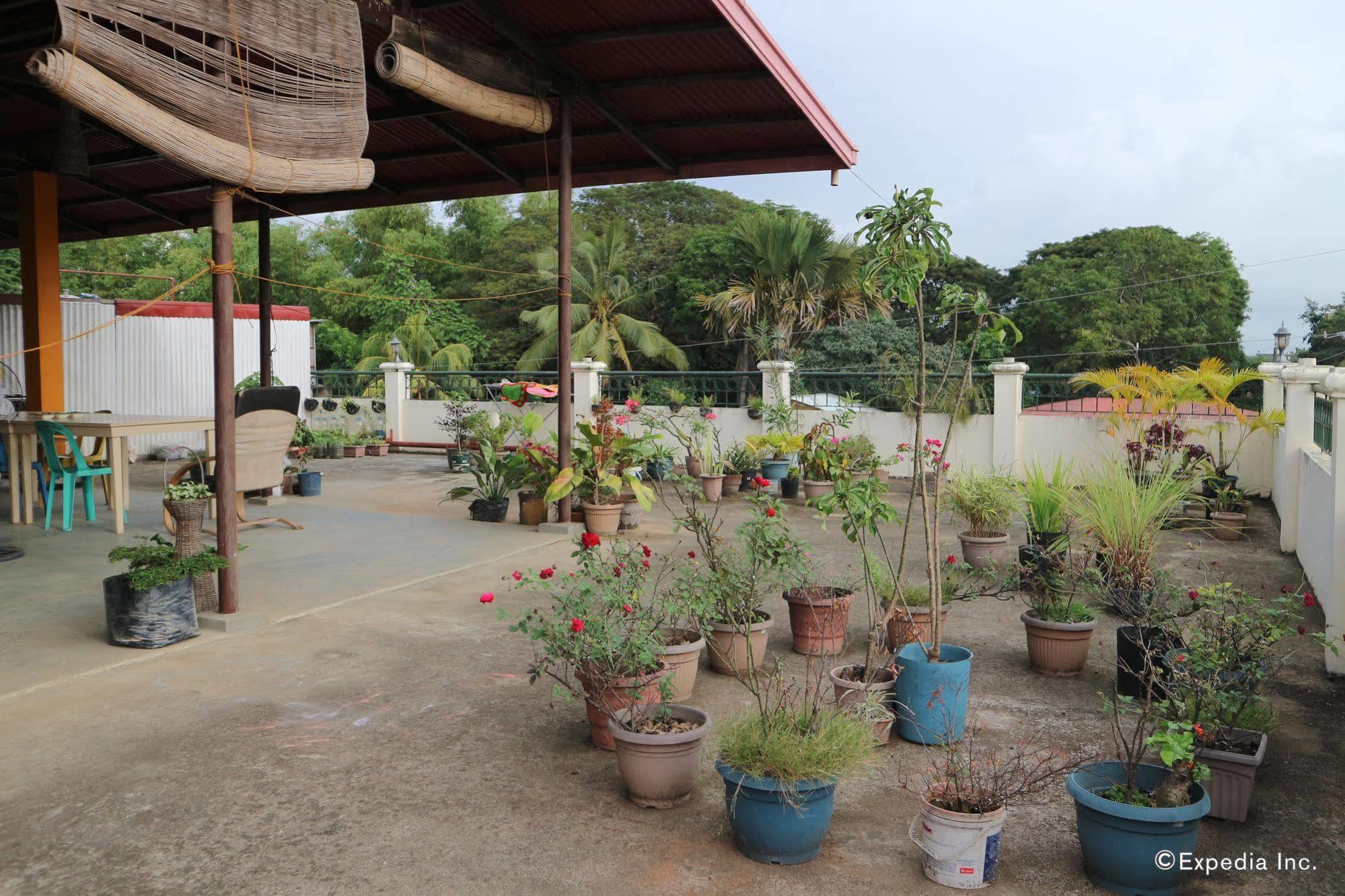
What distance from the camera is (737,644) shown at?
4.25 m

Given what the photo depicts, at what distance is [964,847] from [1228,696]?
120cm

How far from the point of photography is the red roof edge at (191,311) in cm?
1306

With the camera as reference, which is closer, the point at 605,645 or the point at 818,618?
the point at 605,645

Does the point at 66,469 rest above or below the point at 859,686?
above

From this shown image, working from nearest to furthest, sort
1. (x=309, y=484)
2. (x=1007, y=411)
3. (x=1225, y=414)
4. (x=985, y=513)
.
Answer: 1. (x=985, y=513)
2. (x=1225, y=414)
3. (x=309, y=484)
4. (x=1007, y=411)

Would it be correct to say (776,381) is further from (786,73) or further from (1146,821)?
(1146,821)

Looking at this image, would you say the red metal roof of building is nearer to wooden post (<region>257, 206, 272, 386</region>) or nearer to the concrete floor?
wooden post (<region>257, 206, 272, 386</region>)

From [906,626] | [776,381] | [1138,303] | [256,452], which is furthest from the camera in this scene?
[1138,303]

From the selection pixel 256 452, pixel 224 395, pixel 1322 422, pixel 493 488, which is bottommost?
pixel 493 488

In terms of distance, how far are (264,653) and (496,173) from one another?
6.07 meters

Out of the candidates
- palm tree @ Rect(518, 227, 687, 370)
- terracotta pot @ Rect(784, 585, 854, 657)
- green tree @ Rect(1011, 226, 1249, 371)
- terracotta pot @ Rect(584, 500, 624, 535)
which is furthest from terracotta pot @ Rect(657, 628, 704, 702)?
green tree @ Rect(1011, 226, 1249, 371)

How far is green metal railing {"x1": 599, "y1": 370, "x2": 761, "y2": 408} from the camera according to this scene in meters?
12.7

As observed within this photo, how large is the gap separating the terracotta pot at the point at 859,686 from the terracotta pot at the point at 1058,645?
108 cm

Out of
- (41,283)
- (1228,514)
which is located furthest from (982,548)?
(41,283)
